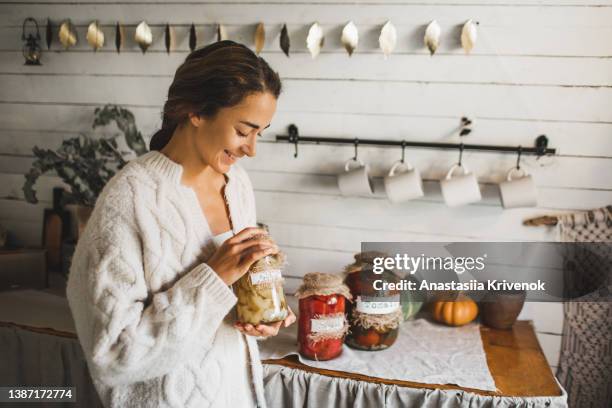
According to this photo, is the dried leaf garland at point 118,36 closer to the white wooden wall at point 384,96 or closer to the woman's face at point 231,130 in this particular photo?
the white wooden wall at point 384,96

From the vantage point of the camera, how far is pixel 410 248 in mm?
1792

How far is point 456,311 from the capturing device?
1627 mm

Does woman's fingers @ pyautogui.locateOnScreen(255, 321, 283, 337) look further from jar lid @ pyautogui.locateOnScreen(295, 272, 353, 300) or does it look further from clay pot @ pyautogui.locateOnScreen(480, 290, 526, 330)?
clay pot @ pyautogui.locateOnScreen(480, 290, 526, 330)

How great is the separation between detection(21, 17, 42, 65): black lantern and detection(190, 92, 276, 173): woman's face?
134 centimetres

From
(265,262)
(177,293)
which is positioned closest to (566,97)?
(265,262)

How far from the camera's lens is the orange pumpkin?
163 cm

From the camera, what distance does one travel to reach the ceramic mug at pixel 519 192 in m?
1.57

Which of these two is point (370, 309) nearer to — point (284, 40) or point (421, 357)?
point (421, 357)

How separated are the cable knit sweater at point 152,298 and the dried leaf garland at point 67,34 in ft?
3.97

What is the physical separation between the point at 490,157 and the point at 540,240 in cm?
34

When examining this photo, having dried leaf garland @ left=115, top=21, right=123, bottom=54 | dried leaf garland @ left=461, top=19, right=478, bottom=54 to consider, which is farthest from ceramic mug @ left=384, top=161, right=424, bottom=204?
dried leaf garland @ left=115, top=21, right=123, bottom=54

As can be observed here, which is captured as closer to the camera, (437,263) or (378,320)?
(378,320)

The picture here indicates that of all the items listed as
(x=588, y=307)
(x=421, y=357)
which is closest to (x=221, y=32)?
(x=421, y=357)

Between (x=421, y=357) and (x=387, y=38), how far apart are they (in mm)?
1003
